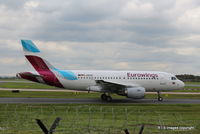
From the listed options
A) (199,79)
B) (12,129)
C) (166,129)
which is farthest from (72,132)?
(199,79)

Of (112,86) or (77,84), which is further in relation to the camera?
(77,84)

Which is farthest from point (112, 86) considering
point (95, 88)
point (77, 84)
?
point (77, 84)

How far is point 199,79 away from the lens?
15500 centimetres

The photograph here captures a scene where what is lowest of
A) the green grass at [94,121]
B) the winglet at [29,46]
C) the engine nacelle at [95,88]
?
the green grass at [94,121]

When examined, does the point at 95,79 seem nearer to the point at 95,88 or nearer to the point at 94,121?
the point at 95,88

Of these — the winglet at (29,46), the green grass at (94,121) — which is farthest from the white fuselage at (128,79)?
the green grass at (94,121)

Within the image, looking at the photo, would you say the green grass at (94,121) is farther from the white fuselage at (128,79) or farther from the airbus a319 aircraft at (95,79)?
the white fuselage at (128,79)

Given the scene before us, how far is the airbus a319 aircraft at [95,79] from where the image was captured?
30.8 m

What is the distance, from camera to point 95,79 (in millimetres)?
32531

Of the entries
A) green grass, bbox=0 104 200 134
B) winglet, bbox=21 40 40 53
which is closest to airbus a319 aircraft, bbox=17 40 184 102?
winglet, bbox=21 40 40 53

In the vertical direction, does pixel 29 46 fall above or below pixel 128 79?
above

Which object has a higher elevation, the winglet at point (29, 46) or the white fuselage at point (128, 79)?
the winglet at point (29, 46)

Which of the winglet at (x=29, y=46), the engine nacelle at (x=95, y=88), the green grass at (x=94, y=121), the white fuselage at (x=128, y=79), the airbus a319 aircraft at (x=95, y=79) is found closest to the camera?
the green grass at (x=94, y=121)

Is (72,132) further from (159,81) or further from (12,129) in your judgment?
(159,81)
